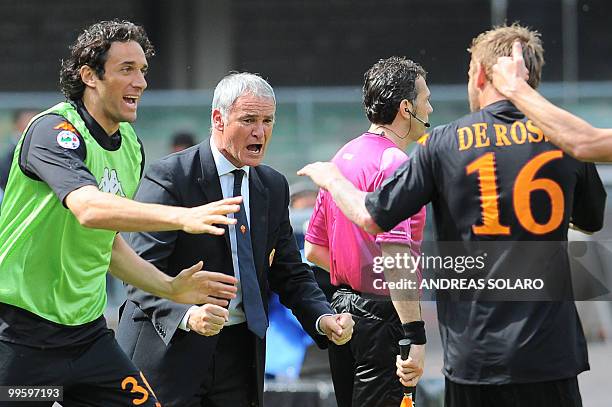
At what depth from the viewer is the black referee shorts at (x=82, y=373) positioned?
462 cm

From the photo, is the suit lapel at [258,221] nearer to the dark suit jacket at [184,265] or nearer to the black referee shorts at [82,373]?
the dark suit jacket at [184,265]

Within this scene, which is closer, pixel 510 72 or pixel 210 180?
pixel 510 72

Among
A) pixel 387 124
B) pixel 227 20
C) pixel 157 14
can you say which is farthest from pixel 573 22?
pixel 387 124

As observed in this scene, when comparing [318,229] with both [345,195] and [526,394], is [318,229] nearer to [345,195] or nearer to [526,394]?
[345,195]

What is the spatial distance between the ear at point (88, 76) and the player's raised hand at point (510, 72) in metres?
1.75

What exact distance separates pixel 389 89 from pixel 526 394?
80.2 inches

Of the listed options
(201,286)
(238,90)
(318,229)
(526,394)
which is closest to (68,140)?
(201,286)

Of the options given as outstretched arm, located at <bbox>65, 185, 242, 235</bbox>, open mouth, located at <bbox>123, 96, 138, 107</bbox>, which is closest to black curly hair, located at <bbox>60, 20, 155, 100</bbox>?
open mouth, located at <bbox>123, 96, 138, 107</bbox>

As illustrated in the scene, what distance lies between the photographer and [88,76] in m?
4.98

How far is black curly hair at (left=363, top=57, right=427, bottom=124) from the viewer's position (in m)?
5.82

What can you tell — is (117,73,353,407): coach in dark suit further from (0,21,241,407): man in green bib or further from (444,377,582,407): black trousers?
(444,377,582,407): black trousers

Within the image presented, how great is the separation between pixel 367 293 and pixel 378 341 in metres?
0.25

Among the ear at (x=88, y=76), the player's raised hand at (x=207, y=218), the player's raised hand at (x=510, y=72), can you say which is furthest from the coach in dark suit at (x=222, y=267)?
the player's raised hand at (x=510, y=72)

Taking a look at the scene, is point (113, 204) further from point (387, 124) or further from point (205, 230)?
point (387, 124)
